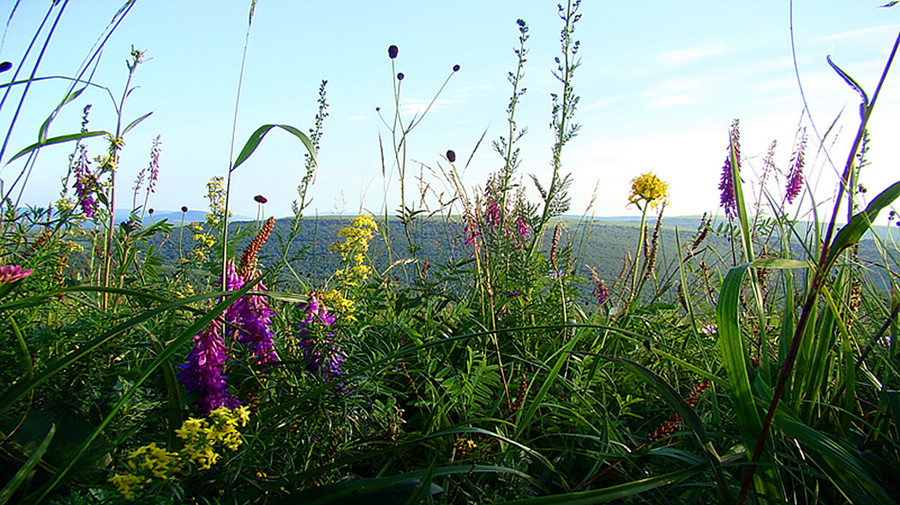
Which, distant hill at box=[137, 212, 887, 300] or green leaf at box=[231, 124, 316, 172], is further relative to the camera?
distant hill at box=[137, 212, 887, 300]

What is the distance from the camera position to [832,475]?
1.04 metres

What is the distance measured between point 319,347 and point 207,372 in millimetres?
257

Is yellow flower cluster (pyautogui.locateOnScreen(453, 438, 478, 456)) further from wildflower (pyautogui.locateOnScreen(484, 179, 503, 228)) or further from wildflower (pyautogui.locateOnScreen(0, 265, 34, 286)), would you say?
wildflower (pyautogui.locateOnScreen(484, 179, 503, 228))

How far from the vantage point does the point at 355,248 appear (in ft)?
6.65

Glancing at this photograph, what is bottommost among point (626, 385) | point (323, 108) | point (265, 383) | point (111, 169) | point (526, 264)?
point (626, 385)

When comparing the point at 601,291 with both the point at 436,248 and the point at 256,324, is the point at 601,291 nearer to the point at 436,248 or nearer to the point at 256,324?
the point at 436,248

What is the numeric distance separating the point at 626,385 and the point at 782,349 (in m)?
0.56

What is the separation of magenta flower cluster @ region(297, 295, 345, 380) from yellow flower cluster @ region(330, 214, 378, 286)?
0.47m

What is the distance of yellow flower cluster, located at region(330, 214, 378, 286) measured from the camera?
193cm

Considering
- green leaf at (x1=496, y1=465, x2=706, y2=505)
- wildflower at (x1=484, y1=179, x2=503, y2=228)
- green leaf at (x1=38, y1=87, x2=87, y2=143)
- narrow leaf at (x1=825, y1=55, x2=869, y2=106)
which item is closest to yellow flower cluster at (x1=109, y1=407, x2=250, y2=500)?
green leaf at (x1=496, y1=465, x2=706, y2=505)

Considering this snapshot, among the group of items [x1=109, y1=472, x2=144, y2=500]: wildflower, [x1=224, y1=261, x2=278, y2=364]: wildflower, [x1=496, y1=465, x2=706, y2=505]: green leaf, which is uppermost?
[x1=224, y1=261, x2=278, y2=364]: wildflower

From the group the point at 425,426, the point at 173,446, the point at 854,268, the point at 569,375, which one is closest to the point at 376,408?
the point at 425,426

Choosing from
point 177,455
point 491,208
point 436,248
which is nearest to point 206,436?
point 177,455

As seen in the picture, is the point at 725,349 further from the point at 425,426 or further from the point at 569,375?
the point at 569,375
